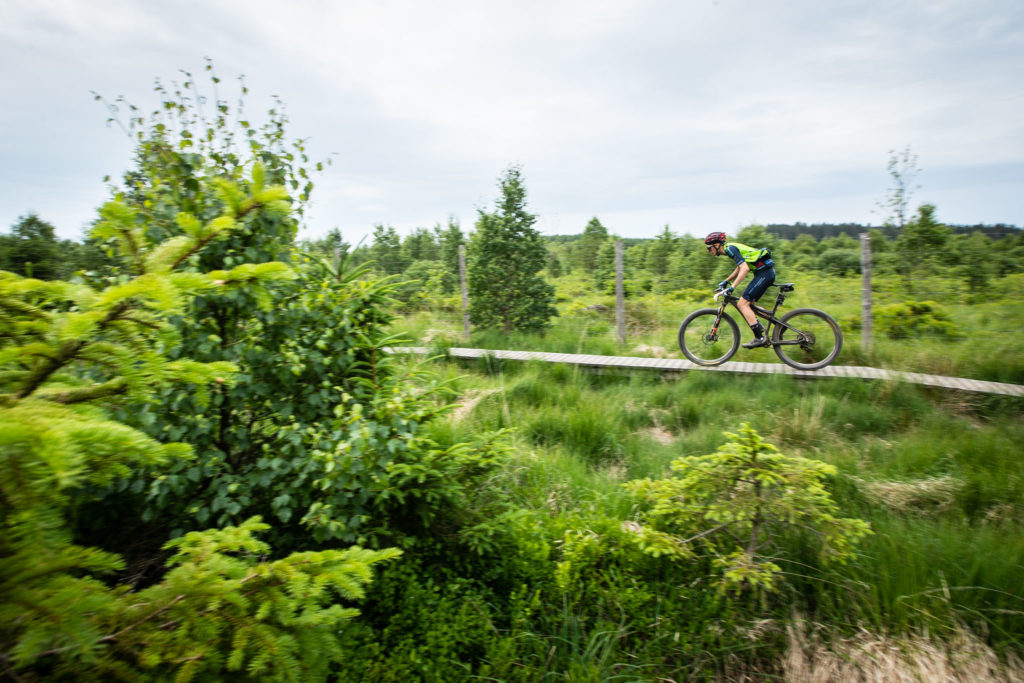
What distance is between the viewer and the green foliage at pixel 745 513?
2078mm

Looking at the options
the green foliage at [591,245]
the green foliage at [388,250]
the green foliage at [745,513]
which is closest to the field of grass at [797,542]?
the green foliage at [745,513]

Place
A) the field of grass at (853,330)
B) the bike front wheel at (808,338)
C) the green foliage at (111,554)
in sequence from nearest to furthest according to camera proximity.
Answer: the green foliage at (111,554), the field of grass at (853,330), the bike front wheel at (808,338)

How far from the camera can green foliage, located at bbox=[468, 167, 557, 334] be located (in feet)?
29.0

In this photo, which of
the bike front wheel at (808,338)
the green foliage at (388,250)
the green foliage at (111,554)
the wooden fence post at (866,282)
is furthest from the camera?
A: the green foliage at (388,250)

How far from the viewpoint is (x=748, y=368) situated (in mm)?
5906

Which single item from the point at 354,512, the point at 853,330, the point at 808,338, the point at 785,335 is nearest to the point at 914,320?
the point at 853,330

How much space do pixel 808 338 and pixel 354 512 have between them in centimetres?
567

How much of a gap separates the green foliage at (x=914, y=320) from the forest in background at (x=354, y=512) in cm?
314

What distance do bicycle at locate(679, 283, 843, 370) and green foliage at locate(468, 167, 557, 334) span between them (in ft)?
9.86

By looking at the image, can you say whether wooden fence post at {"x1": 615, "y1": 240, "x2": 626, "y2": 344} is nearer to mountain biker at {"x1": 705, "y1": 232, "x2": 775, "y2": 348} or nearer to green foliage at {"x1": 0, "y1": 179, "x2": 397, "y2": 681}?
mountain biker at {"x1": 705, "y1": 232, "x2": 775, "y2": 348}

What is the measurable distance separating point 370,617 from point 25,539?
142 centimetres

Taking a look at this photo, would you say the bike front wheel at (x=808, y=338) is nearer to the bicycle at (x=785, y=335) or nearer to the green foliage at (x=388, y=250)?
the bicycle at (x=785, y=335)

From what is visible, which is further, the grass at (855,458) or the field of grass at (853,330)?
the field of grass at (853,330)

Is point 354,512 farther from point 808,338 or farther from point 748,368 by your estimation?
point 808,338
